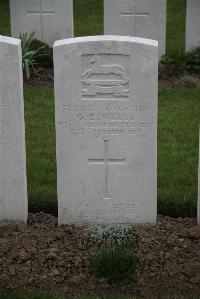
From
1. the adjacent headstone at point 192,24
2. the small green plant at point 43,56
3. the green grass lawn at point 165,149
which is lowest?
the green grass lawn at point 165,149

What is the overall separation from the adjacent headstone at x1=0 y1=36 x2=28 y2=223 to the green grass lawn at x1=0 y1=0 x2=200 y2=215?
1.76 ft

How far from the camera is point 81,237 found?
232 inches

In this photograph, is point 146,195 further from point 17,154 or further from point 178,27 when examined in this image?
point 178,27

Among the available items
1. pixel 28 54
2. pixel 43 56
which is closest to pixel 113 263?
pixel 28 54

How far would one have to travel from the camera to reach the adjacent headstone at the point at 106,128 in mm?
5699

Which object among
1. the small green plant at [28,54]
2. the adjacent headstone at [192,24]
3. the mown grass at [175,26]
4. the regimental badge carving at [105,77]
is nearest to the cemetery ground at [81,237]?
the regimental badge carving at [105,77]

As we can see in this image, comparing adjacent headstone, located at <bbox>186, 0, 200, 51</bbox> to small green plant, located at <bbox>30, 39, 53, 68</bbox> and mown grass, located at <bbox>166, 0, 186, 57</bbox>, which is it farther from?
small green plant, located at <bbox>30, 39, 53, 68</bbox>

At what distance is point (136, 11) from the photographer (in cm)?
1163

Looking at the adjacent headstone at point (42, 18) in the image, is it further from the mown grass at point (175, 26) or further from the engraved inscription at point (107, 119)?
the engraved inscription at point (107, 119)

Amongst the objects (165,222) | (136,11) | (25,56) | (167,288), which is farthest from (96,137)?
(136,11)

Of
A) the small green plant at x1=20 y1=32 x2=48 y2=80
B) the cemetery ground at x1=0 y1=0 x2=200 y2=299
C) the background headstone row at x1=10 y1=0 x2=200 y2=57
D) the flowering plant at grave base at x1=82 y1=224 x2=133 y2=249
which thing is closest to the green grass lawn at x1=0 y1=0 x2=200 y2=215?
the cemetery ground at x1=0 y1=0 x2=200 y2=299

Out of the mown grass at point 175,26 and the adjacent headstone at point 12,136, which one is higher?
the mown grass at point 175,26

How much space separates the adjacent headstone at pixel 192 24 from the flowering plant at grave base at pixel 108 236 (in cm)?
645

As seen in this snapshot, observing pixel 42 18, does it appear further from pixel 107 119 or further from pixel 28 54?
pixel 107 119
